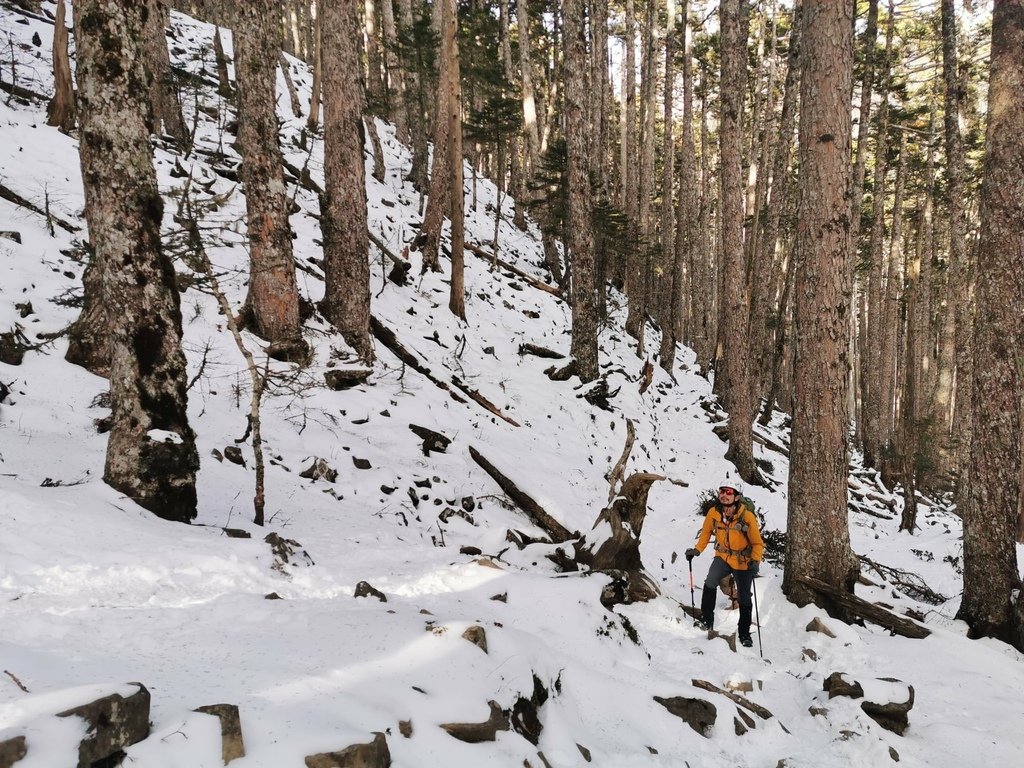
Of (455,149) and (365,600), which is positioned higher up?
(455,149)

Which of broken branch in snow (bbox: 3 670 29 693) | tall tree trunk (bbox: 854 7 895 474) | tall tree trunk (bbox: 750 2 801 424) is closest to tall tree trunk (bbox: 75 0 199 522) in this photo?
broken branch in snow (bbox: 3 670 29 693)

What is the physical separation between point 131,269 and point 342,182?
5.49m

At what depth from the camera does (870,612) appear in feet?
21.0

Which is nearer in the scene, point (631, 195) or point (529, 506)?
point (529, 506)

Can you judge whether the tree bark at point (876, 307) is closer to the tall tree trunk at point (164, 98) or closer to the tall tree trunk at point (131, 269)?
the tall tree trunk at point (131, 269)

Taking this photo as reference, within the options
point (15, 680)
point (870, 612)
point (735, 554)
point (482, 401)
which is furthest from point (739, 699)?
point (482, 401)

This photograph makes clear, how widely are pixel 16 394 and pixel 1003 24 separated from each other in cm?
1116

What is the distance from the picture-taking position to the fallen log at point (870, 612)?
6191 mm

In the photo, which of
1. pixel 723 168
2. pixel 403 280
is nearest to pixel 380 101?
pixel 403 280

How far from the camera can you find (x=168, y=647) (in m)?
3.21

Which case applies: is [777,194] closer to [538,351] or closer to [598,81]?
[538,351]

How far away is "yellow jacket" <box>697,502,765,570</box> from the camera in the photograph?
6438 mm

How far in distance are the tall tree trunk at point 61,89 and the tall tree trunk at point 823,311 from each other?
Result: 12.7m

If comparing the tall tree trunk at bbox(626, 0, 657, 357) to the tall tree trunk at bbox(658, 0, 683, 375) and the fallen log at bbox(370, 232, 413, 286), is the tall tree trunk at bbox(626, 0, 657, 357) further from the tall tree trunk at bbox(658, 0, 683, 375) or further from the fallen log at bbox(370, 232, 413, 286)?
the fallen log at bbox(370, 232, 413, 286)
